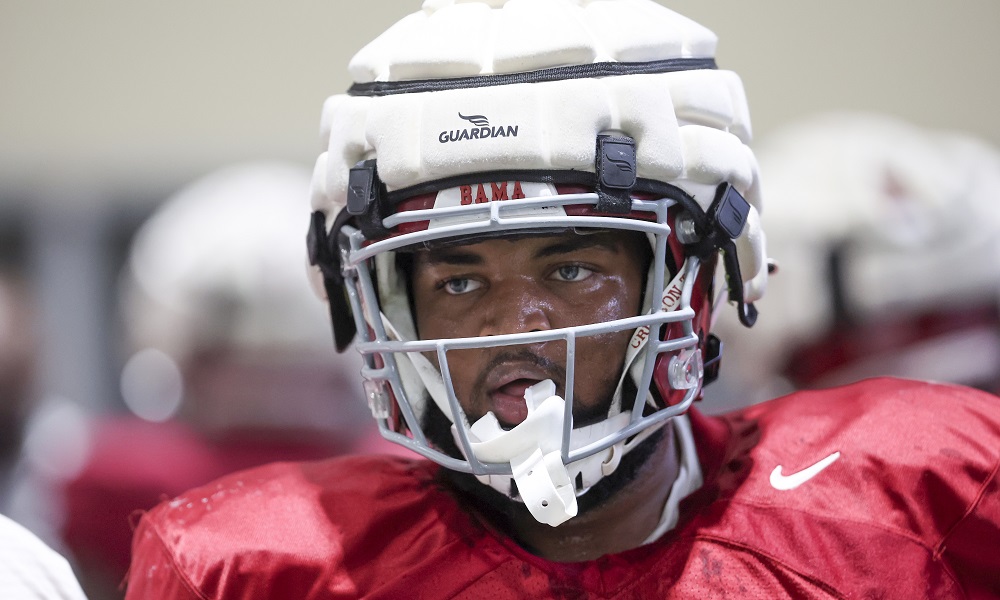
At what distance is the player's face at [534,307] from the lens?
1312 mm

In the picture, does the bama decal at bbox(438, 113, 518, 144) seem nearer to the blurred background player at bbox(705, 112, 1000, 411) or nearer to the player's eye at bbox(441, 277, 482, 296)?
the player's eye at bbox(441, 277, 482, 296)

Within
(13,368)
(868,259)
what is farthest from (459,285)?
(13,368)

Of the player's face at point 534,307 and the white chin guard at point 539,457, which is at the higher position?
the player's face at point 534,307

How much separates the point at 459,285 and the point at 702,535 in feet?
1.27

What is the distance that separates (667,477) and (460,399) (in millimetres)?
291

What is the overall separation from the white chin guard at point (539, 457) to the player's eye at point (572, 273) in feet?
0.49

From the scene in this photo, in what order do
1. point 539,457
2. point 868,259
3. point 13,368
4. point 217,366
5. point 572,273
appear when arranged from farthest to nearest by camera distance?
1. point 13,368
2. point 868,259
3. point 217,366
4. point 572,273
5. point 539,457

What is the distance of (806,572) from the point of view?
50.1 inches

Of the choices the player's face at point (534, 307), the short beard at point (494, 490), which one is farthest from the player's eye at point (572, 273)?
the short beard at point (494, 490)

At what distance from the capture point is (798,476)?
1387 mm

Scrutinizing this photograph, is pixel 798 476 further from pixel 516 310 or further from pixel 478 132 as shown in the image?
pixel 478 132

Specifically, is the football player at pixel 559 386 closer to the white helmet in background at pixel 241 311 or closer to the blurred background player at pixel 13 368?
the white helmet in background at pixel 241 311

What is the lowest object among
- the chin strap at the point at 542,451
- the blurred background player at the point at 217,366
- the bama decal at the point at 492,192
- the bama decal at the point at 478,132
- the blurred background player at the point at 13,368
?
the blurred background player at the point at 13,368

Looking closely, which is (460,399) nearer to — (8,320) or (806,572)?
(806,572)
